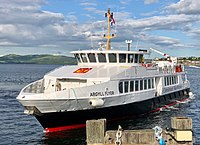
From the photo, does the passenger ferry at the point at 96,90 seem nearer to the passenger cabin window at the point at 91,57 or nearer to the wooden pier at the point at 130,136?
the passenger cabin window at the point at 91,57

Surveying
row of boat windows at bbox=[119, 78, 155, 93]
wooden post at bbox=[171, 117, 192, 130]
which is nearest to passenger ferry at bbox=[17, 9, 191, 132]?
row of boat windows at bbox=[119, 78, 155, 93]

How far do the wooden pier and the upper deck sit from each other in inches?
505

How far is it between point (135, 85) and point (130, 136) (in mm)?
12501

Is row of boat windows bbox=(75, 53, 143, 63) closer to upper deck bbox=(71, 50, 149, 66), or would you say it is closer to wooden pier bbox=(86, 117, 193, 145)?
upper deck bbox=(71, 50, 149, 66)

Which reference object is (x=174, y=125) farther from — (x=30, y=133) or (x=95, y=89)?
(x=30, y=133)

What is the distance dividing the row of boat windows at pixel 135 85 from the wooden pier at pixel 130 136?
10505 mm

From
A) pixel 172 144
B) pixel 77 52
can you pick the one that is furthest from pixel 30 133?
pixel 172 144

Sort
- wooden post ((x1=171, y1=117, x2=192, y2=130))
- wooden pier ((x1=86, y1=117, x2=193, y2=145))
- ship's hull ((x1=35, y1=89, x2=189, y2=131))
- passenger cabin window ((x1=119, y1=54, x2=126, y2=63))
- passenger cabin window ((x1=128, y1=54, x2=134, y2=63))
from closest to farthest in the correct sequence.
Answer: wooden post ((x1=171, y1=117, x2=192, y2=130)), wooden pier ((x1=86, y1=117, x2=193, y2=145)), ship's hull ((x1=35, y1=89, x2=189, y2=131)), passenger cabin window ((x1=119, y1=54, x2=126, y2=63)), passenger cabin window ((x1=128, y1=54, x2=134, y2=63))

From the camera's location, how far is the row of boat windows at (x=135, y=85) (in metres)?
25.9

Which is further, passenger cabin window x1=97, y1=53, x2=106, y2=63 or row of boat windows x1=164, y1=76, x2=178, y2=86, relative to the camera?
row of boat windows x1=164, y1=76, x2=178, y2=86

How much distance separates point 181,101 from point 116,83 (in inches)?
769

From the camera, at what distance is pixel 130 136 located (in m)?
15.2

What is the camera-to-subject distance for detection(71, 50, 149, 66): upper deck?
27.4 m

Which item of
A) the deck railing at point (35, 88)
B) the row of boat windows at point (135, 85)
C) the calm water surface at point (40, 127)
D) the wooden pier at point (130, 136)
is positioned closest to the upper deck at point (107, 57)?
the row of boat windows at point (135, 85)
